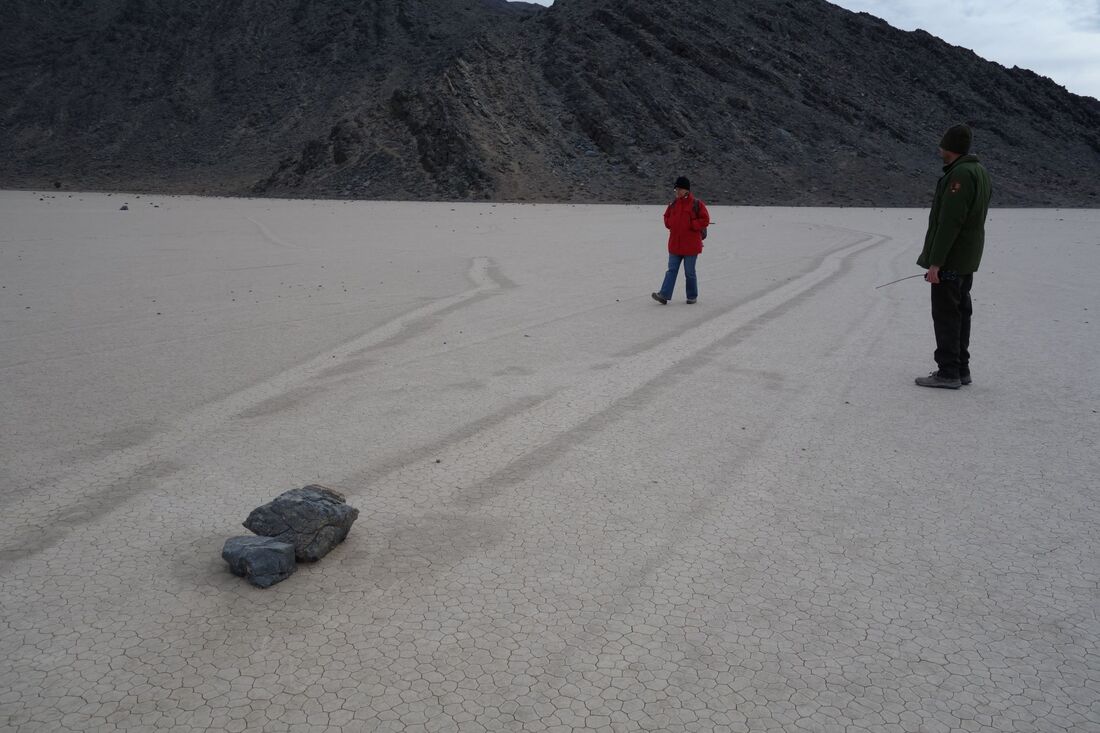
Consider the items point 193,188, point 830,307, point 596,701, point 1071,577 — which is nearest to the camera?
point 596,701

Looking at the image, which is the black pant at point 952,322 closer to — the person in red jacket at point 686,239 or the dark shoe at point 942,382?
the dark shoe at point 942,382

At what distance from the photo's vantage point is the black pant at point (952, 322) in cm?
688

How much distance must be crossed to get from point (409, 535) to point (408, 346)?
416 cm

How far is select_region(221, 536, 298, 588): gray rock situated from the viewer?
3660mm

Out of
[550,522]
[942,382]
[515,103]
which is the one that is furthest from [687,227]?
[515,103]

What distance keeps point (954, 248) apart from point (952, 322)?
0.58 meters

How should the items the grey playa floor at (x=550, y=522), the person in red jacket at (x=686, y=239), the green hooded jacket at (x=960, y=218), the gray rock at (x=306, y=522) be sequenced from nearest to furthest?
1. the grey playa floor at (x=550, y=522)
2. the gray rock at (x=306, y=522)
3. the green hooded jacket at (x=960, y=218)
4. the person in red jacket at (x=686, y=239)

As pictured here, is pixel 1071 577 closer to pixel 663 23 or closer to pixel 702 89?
pixel 702 89

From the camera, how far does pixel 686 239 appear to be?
1078cm

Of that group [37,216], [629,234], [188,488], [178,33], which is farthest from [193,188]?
[188,488]

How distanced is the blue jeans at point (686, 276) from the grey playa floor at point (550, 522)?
0.98 metres

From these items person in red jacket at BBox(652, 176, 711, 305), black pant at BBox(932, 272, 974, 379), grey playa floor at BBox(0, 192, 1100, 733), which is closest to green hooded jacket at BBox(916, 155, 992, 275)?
black pant at BBox(932, 272, 974, 379)

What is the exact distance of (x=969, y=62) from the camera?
66.8 meters

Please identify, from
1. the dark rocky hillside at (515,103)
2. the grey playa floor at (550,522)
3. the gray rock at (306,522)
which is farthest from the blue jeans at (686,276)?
the dark rocky hillside at (515,103)
